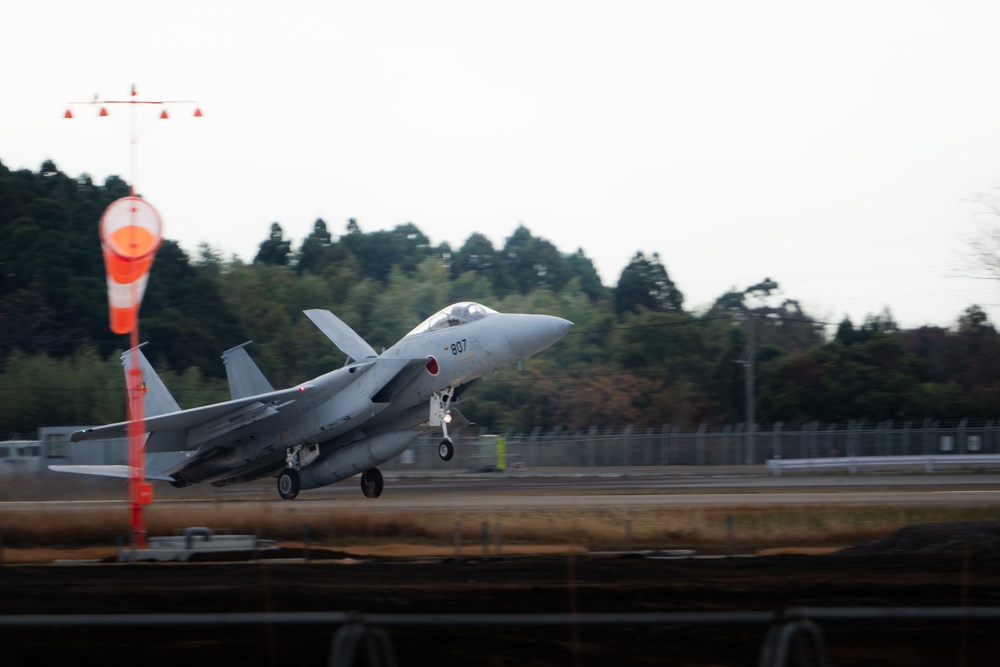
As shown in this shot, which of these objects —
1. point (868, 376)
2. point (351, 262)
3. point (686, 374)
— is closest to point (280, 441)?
point (868, 376)

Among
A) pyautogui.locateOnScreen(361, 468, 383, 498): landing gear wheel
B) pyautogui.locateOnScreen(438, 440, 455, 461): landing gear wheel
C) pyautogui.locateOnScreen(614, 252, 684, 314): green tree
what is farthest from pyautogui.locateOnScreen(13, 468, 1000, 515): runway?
pyautogui.locateOnScreen(614, 252, 684, 314): green tree

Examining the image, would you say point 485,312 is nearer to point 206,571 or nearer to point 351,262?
point 206,571

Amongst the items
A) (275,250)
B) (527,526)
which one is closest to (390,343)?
(275,250)

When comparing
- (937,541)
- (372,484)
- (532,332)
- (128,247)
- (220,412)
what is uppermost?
(128,247)

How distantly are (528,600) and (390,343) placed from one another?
5751 cm

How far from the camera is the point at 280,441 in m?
29.2

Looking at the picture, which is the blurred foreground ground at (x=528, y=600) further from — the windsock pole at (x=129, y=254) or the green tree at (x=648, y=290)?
the green tree at (x=648, y=290)

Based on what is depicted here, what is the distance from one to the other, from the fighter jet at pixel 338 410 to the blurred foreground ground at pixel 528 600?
10.6 meters

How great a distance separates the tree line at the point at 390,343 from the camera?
5384cm

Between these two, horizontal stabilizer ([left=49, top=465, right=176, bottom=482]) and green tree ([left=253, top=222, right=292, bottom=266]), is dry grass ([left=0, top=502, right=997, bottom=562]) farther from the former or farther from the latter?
green tree ([left=253, top=222, right=292, bottom=266])

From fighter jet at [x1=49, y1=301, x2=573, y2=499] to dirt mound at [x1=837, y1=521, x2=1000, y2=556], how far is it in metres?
10.8

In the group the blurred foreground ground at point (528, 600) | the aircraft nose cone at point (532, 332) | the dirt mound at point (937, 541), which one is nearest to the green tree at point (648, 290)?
the aircraft nose cone at point (532, 332)

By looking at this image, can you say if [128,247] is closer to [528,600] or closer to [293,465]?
[528,600]

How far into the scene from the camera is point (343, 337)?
30281 mm
